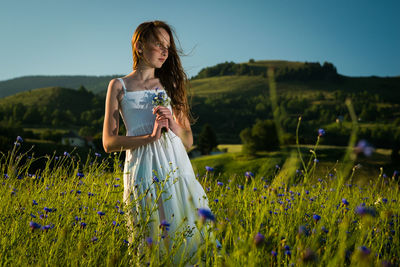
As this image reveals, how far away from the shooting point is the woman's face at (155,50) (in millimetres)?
2801

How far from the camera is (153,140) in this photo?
2479 mm

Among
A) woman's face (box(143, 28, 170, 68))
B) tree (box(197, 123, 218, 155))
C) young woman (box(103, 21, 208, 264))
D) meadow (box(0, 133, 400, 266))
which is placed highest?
woman's face (box(143, 28, 170, 68))

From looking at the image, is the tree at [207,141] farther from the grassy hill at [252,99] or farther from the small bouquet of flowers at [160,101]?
the small bouquet of flowers at [160,101]

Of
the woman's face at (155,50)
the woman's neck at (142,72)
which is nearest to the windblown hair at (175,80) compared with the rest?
the woman's face at (155,50)

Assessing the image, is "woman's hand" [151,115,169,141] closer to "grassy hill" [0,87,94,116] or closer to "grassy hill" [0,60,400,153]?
"grassy hill" [0,60,400,153]

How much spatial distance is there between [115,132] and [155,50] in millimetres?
760

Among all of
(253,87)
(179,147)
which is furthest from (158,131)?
(253,87)

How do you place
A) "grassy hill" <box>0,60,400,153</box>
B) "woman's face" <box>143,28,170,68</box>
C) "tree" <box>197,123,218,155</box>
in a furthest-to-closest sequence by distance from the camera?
1. "grassy hill" <box>0,60,400,153</box>
2. "tree" <box>197,123,218,155</box>
3. "woman's face" <box>143,28,170,68</box>

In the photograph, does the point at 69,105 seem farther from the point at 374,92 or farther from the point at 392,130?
the point at 374,92

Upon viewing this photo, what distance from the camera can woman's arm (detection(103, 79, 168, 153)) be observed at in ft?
8.14

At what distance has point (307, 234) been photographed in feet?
9.32

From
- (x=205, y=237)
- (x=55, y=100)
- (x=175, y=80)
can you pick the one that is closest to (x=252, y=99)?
(x=55, y=100)

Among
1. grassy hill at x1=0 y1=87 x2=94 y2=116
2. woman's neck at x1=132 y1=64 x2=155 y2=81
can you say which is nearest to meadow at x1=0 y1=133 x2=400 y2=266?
woman's neck at x1=132 y1=64 x2=155 y2=81

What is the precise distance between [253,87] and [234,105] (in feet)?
74.1
